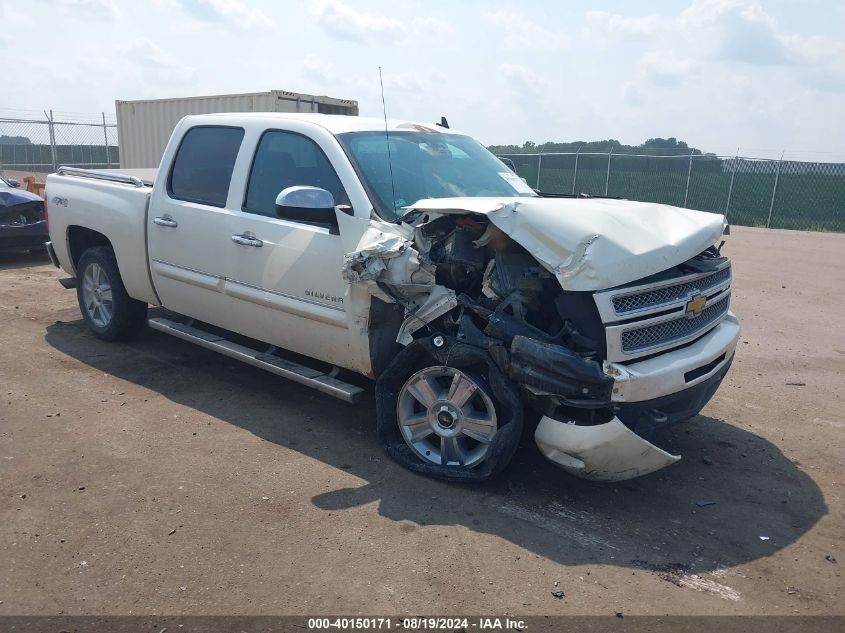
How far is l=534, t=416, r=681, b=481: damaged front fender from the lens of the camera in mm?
3727

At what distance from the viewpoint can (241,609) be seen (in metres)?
3.08

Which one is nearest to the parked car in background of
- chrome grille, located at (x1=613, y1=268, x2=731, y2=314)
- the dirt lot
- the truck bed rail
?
the truck bed rail

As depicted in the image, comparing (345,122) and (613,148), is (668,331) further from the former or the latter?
(613,148)

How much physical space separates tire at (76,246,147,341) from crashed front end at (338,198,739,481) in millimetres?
2951

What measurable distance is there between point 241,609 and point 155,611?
13.7 inches

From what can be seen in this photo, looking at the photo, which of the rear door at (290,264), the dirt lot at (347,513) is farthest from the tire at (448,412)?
the rear door at (290,264)

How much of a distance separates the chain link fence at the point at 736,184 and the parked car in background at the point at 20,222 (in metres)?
16.9

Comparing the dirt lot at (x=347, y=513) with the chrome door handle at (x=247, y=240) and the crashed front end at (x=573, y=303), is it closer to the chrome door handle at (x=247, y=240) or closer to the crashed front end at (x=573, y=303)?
the crashed front end at (x=573, y=303)

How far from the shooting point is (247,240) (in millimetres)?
5020

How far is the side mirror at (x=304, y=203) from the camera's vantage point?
4426 millimetres

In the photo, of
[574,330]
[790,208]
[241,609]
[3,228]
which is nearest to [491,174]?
[574,330]

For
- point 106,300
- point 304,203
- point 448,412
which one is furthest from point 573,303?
point 106,300

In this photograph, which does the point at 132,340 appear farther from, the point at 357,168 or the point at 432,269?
the point at 432,269

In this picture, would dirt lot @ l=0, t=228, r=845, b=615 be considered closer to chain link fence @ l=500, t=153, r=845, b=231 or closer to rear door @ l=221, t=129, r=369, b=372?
rear door @ l=221, t=129, r=369, b=372
